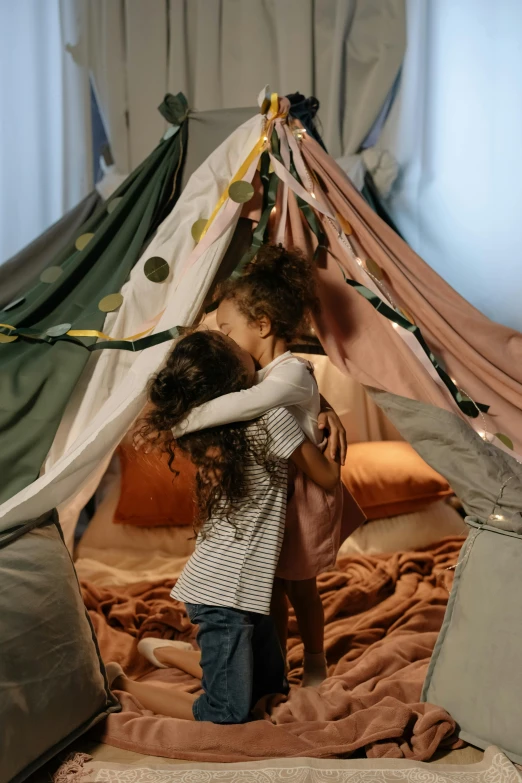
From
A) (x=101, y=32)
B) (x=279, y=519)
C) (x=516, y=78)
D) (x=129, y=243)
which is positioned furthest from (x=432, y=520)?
(x=101, y=32)

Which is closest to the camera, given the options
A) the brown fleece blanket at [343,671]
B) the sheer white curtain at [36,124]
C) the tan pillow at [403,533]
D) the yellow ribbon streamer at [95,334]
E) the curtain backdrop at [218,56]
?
the brown fleece blanket at [343,671]

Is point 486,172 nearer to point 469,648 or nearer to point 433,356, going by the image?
point 433,356

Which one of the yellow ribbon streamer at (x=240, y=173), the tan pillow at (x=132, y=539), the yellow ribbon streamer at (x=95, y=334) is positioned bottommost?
the tan pillow at (x=132, y=539)

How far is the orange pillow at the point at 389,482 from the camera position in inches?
98.7

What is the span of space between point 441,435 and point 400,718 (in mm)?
562

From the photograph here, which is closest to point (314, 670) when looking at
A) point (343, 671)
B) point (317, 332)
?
point (343, 671)

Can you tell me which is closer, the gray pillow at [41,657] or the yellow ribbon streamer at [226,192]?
the gray pillow at [41,657]

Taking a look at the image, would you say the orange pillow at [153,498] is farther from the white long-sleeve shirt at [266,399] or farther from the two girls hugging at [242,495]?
the white long-sleeve shirt at [266,399]

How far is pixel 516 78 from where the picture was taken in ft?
8.63

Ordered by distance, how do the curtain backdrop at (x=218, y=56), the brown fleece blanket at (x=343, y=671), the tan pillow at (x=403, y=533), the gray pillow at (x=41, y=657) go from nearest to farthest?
the gray pillow at (x=41, y=657)
the brown fleece blanket at (x=343, y=671)
the tan pillow at (x=403, y=533)
the curtain backdrop at (x=218, y=56)

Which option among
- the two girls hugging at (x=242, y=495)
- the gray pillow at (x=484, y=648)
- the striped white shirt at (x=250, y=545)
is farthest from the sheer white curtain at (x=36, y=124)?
the gray pillow at (x=484, y=648)

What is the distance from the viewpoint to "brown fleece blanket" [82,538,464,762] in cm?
139

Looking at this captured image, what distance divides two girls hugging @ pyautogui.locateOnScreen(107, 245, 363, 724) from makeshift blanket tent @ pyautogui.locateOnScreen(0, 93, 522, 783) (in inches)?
6.2

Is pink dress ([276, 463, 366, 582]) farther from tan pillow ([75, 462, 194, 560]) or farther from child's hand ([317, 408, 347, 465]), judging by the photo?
tan pillow ([75, 462, 194, 560])
